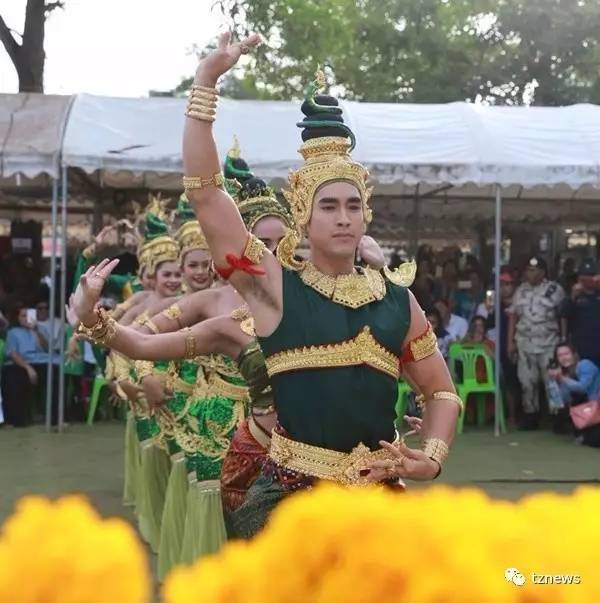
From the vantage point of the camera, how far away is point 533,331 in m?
9.95

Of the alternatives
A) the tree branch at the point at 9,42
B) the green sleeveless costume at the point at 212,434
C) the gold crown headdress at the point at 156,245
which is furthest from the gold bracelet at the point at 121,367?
the tree branch at the point at 9,42

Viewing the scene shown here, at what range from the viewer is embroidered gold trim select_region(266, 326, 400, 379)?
92.4 inches

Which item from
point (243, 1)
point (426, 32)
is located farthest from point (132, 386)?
point (426, 32)

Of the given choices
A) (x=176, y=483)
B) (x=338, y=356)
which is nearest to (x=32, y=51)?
(x=176, y=483)

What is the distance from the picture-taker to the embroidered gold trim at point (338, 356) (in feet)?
7.70

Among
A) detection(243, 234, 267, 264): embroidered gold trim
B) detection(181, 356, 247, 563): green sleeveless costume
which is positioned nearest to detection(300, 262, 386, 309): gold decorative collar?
detection(243, 234, 267, 264): embroidered gold trim

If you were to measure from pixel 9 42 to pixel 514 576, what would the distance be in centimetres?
1570

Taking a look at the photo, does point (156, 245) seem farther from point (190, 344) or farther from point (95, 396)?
point (95, 396)

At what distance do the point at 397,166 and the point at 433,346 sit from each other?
21.9ft

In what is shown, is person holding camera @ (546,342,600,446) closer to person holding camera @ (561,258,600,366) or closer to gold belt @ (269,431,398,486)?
person holding camera @ (561,258,600,366)

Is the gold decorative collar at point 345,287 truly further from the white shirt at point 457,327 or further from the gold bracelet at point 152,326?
the white shirt at point 457,327

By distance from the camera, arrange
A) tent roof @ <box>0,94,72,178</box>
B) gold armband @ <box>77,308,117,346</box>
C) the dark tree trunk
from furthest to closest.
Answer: the dark tree trunk < tent roof @ <box>0,94,72,178</box> < gold armband @ <box>77,308,117,346</box>

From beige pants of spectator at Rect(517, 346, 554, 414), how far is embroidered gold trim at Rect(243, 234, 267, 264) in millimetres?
7963

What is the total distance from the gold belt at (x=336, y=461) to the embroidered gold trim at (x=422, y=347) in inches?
10.7
